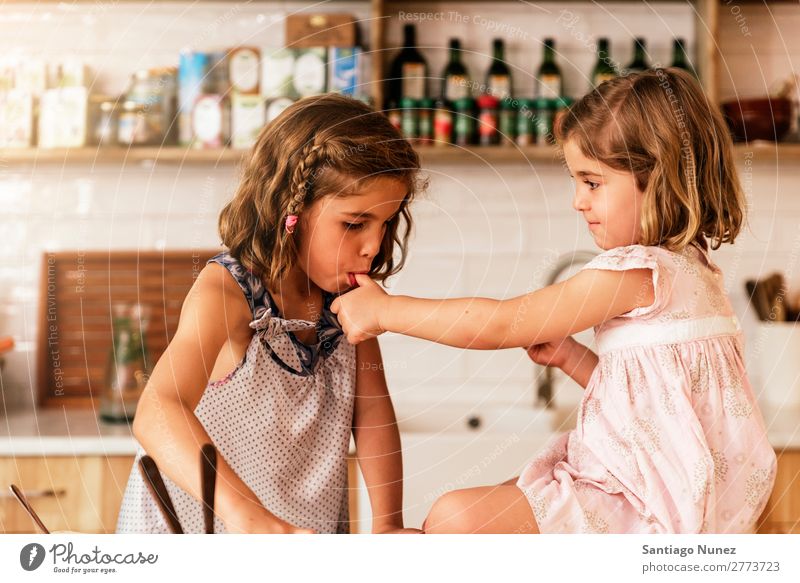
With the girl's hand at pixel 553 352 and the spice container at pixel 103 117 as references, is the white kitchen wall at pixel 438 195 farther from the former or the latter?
the girl's hand at pixel 553 352

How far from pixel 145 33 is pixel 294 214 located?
581mm

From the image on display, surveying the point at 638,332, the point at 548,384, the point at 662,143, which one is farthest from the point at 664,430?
the point at 548,384

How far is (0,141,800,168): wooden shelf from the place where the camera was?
0.84 m

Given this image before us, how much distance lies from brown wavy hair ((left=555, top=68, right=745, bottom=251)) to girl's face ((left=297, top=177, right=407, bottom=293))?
5.2 inches

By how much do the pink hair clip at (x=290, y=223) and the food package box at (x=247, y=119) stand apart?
381 mm

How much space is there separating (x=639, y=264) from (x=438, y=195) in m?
0.31

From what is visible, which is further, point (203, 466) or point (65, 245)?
point (65, 245)

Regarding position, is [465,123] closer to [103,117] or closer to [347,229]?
[103,117]

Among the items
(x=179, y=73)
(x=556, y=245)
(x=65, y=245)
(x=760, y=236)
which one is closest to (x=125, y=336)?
(x=65, y=245)

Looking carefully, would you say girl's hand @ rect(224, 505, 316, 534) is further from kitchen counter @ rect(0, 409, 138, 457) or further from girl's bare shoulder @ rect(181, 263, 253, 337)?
kitchen counter @ rect(0, 409, 138, 457)

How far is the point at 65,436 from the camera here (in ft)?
2.56

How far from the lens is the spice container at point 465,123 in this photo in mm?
1068
